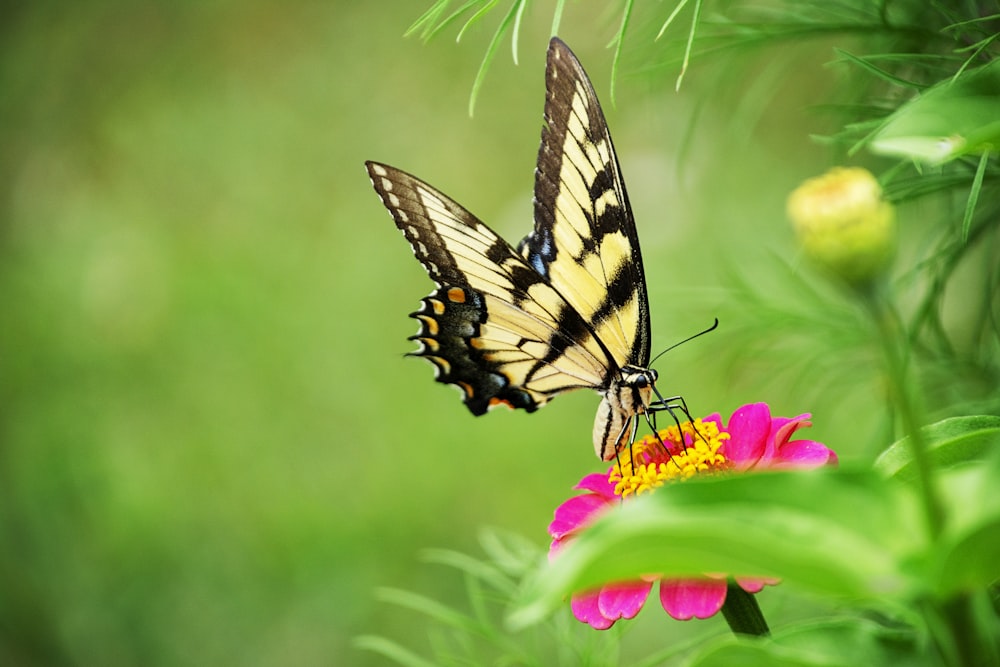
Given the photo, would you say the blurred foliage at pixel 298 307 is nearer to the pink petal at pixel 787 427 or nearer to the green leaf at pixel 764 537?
the pink petal at pixel 787 427

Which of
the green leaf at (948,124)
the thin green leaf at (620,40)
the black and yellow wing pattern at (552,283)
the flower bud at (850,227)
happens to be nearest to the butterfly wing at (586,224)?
the black and yellow wing pattern at (552,283)

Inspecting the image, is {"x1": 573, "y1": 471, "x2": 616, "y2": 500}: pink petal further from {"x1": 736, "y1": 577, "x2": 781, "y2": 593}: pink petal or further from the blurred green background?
the blurred green background

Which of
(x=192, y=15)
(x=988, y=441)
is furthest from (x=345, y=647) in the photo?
(x=192, y=15)

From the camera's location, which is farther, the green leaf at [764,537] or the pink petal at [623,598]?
the pink petal at [623,598]

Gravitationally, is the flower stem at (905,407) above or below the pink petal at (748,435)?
below

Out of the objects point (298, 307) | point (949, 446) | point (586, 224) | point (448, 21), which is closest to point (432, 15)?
point (448, 21)

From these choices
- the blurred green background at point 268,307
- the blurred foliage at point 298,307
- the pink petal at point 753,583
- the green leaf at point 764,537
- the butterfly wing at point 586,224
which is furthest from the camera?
the blurred green background at point 268,307

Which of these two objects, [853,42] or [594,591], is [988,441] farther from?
[853,42]
